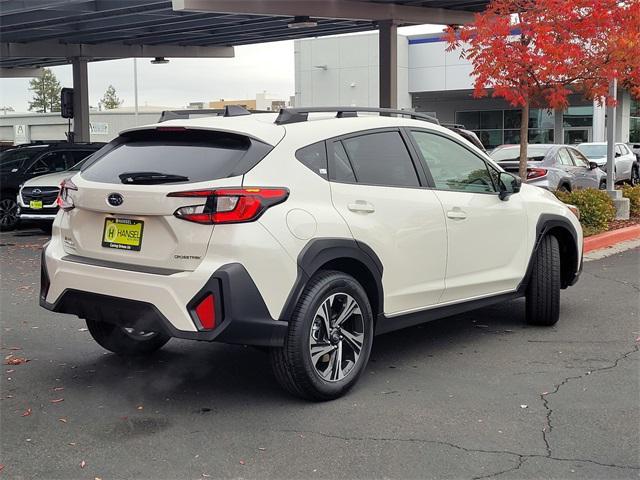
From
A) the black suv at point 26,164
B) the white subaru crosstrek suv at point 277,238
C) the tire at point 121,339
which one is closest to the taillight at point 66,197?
the white subaru crosstrek suv at point 277,238

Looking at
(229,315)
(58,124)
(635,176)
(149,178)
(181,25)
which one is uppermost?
(181,25)

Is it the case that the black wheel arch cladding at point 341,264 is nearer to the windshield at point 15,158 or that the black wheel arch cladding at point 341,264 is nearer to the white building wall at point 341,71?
the windshield at point 15,158

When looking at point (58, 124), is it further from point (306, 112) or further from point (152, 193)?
point (152, 193)

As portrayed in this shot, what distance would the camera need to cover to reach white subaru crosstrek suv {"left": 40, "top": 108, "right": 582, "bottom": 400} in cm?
448

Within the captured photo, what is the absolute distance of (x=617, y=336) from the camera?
6.62m

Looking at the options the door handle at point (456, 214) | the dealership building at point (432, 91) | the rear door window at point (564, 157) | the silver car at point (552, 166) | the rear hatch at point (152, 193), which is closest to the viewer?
the rear hatch at point (152, 193)

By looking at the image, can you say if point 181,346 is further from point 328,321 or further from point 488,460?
point 488,460

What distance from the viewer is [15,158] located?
16.1m

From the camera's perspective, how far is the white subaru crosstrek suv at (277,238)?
4.48 metres

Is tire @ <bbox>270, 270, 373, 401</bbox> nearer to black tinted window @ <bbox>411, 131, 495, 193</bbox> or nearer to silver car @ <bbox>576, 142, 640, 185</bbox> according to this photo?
black tinted window @ <bbox>411, 131, 495, 193</bbox>

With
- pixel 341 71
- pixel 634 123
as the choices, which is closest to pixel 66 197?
pixel 341 71

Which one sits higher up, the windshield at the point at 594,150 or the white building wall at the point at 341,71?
the white building wall at the point at 341,71

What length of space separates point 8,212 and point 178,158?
1194 centimetres

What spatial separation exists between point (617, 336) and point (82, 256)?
429cm
